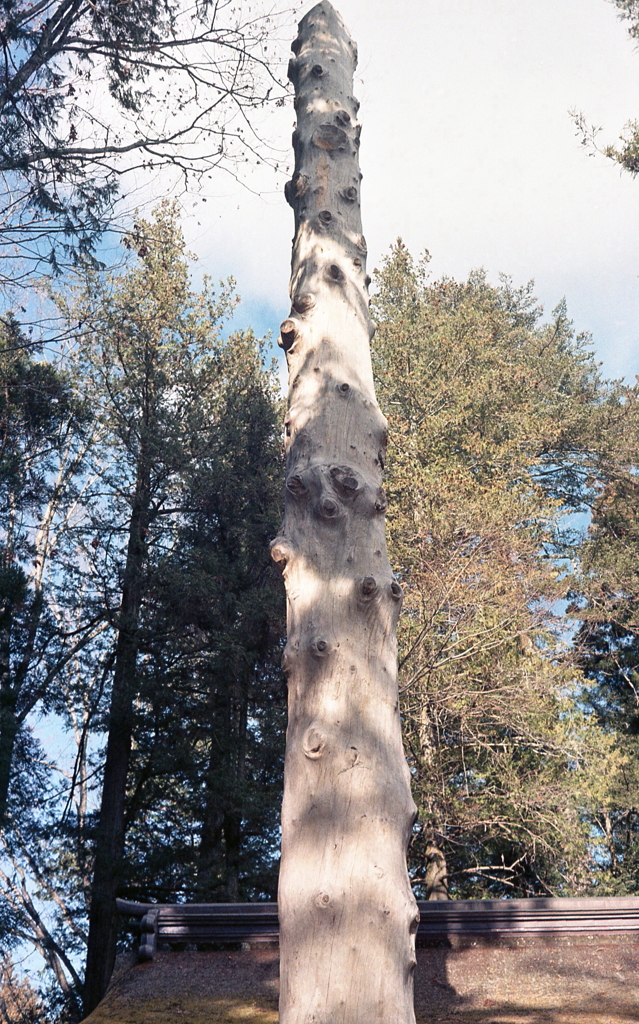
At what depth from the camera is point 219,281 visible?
16.1 m

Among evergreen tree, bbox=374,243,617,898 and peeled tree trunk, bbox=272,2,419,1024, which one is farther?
evergreen tree, bbox=374,243,617,898

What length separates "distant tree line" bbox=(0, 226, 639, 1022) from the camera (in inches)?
428

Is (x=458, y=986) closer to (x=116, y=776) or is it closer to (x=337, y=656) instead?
(x=337, y=656)

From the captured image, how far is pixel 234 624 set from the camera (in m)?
12.5

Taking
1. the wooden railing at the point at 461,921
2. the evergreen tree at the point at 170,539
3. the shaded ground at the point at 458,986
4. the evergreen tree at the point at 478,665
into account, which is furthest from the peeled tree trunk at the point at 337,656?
the evergreen tree at the point at 170,539

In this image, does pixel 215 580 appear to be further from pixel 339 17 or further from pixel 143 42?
pixel 339 17

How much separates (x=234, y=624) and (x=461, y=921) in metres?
6.83

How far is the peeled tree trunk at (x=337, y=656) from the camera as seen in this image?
190 centimetres

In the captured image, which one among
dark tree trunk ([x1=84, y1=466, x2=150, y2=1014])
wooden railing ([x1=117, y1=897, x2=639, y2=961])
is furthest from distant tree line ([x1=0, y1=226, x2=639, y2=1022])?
wooden railing ([x1=117, y1=897, x2=639, y2=961])

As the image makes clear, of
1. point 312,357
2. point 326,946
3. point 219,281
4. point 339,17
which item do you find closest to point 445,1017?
point 326,946

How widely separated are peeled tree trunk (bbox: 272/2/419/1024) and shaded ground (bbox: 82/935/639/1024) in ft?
13.5

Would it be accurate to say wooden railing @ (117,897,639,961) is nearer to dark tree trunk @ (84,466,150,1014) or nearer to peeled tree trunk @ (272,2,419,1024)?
dark tree trunk @ (84,466,150,1014)

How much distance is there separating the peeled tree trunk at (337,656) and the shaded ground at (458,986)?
4129 millimetres

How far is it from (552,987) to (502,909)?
2.52 feet
